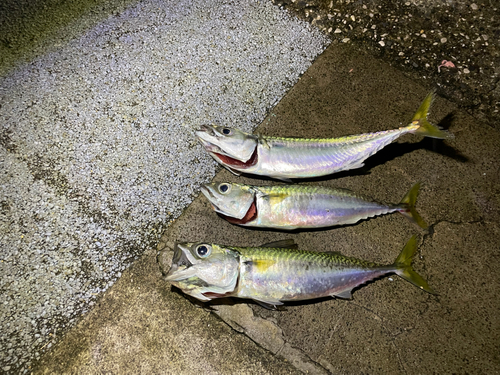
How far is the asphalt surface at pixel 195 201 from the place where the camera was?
7.94ft

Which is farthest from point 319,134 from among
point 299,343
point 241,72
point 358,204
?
point 299,343

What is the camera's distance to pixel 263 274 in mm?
2322

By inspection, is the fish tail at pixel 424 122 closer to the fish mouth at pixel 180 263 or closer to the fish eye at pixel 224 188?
the fish eye at pixel 224 188

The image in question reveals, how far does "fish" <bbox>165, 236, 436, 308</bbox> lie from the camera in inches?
90.4

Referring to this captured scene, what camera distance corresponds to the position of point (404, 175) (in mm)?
2910

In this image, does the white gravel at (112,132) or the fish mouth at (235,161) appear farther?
the fish mouth at (235,161)

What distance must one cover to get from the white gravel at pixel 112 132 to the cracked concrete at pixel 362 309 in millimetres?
236

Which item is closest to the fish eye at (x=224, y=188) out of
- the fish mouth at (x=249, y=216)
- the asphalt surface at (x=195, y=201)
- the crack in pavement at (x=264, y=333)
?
the fish mouth at (x=249, y=216)

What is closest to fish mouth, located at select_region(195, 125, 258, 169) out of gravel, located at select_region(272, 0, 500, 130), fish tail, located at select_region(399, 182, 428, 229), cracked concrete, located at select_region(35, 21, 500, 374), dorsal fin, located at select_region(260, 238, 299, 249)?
cracked concrete, located at select_region(35, 21, 500, 374)

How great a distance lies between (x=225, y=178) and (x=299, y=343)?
142cm

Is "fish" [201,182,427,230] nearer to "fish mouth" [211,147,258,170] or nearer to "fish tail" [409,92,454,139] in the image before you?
"fish mouth" [211,147,258,170]

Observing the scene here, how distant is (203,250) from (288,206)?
28.5 inches

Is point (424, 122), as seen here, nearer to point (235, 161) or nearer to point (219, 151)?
point (235, 161)

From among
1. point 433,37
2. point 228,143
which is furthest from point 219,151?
point 433,37
